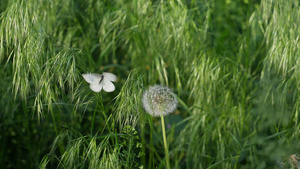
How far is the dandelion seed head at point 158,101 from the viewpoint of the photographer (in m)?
1.10

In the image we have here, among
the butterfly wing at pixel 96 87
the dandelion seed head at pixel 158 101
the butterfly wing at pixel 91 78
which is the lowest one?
the dandelion seed head at pixel 158 101

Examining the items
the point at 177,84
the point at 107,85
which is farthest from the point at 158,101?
the point at 177,84

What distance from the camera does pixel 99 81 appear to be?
1004 millimetres

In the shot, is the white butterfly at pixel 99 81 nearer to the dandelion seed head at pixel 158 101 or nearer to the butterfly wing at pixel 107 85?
the butterfly wing at pixel 107 85

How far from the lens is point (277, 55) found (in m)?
1.26

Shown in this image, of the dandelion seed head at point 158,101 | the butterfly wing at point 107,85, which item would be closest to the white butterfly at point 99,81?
the butterfly wing at point 107,85

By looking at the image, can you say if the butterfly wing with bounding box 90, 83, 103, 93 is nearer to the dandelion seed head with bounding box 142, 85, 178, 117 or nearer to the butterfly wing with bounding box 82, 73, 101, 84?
the butterfly wing with bounding box 82, 73, 101, 84

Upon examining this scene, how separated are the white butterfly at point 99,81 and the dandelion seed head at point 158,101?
13 centimetres

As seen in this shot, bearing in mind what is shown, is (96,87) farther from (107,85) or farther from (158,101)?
(158,101)

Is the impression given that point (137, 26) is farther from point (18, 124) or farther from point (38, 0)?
point (18, 124)

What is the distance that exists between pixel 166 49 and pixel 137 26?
0.16 meters

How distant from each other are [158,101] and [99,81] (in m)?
0.22

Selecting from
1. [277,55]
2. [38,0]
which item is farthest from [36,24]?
[277,55]

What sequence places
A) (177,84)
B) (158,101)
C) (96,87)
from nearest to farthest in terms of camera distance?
(96,87)
(158,101)
(177,84)
